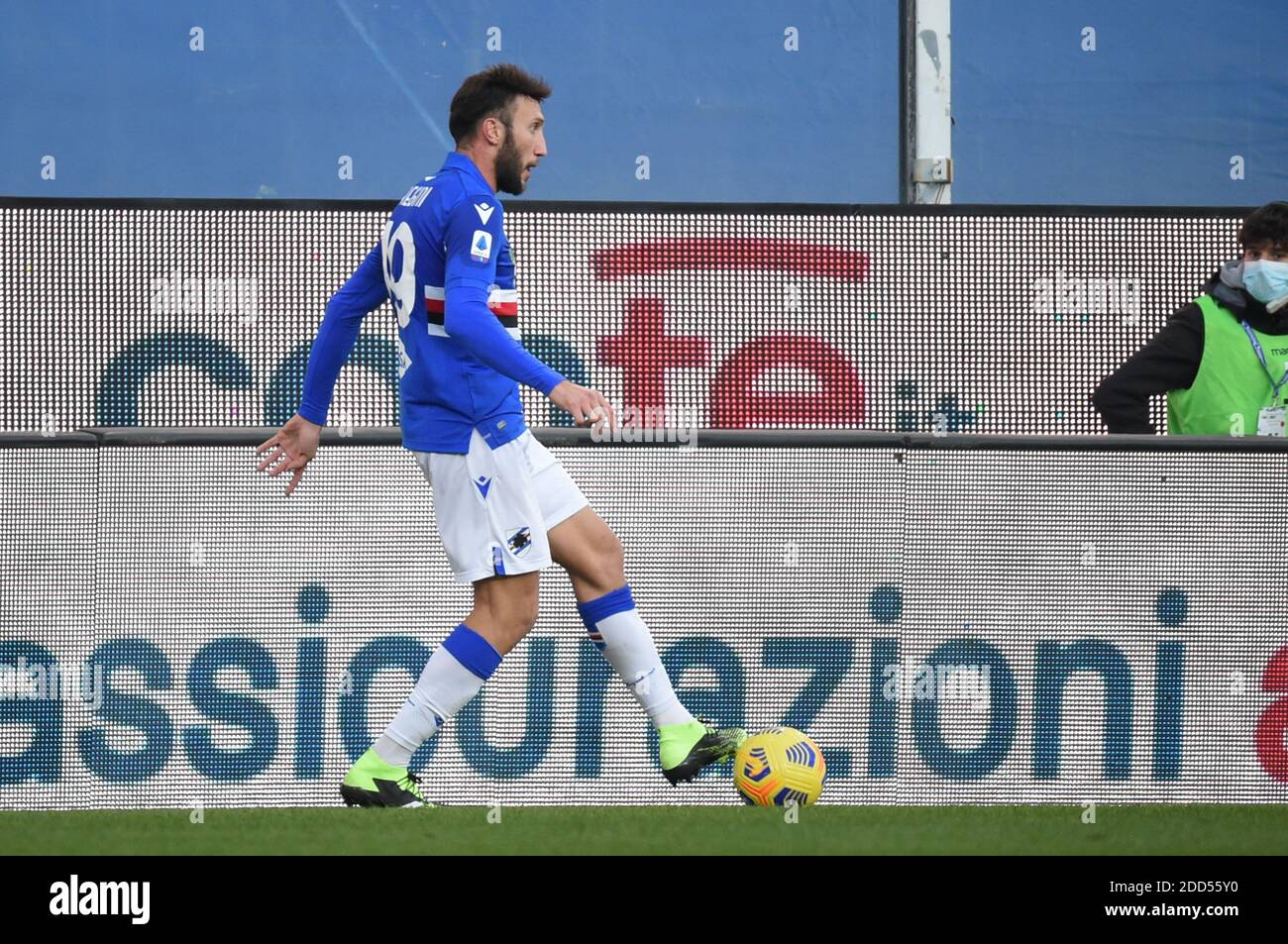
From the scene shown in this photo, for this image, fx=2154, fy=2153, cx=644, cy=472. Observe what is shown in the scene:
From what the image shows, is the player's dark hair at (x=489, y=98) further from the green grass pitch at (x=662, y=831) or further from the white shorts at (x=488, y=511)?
the green grass pitch at (x=662, y=831)

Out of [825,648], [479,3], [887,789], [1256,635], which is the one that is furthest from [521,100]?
[479,3]

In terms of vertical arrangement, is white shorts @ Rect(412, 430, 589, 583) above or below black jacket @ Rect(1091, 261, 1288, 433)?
below

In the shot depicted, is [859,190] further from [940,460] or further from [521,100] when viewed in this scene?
[521,100]

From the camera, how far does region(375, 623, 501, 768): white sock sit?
5.15 meters

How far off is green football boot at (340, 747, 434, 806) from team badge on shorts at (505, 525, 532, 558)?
0.60 metres

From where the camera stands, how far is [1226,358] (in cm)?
647

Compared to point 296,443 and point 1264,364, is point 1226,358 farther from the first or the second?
point 296,443

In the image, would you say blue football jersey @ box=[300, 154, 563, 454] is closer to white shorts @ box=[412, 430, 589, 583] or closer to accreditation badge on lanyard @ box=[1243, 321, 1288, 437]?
white shorts @ box=[412, 430, 589, 583]
